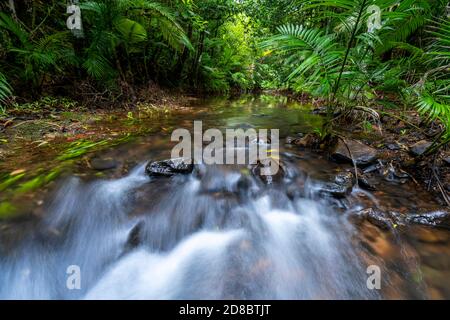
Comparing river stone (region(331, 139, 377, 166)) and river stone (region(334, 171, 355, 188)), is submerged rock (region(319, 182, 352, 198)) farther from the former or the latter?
river stone (region(331, 139, 377, 166))

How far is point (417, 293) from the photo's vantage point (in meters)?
1.33

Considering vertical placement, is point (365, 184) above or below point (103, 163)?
below

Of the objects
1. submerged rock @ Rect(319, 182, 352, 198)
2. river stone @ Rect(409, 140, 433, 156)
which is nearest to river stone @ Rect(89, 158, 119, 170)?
submerged rock @ Rect(319, 182, 352, 198)

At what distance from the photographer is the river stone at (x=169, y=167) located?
2338 millimetres

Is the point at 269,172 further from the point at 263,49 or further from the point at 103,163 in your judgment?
the point at 103,163

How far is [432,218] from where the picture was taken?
6.11 ft

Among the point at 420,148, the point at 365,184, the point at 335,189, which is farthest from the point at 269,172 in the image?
the point at 420,148

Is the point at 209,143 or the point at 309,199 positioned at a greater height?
the point at 209,143

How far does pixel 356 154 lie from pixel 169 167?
1.98 metres

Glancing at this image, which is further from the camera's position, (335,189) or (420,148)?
(420,148)

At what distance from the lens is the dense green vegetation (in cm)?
218
